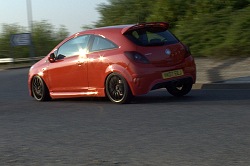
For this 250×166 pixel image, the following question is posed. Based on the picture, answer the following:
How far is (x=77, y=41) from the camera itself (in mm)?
11453

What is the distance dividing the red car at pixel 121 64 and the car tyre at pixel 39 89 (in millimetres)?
305

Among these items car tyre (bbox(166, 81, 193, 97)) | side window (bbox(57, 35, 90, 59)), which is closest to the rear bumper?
car tyre (bbox(166, 81, 193, 97))

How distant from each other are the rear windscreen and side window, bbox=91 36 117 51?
1.20 feet

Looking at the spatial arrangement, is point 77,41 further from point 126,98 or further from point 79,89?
point 126,98

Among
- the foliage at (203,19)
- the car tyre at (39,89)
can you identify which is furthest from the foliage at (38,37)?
the car tyre at (39,89)

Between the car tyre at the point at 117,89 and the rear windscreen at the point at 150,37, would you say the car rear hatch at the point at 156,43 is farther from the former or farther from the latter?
the car tyre at the point at 117,89

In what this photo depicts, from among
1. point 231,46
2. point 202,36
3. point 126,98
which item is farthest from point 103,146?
point 202,36

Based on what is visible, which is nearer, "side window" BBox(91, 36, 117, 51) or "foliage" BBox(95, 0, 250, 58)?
"side window" BBox(91, 36, 117, 51)

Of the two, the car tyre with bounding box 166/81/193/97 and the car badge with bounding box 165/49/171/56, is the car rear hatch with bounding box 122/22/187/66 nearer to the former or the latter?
the car badge with bounding box 165/49/171/56

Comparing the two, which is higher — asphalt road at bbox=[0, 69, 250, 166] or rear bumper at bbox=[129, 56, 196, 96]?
rear bumper at bbox=[129, 56, 196, 96]

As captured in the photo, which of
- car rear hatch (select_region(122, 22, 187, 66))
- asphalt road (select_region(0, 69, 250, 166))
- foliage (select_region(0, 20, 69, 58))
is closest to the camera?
asphalt road (select_region(0, 69, 250, 166))

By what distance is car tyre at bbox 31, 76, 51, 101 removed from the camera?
1215 centimetres

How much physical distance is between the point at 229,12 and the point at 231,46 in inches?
129

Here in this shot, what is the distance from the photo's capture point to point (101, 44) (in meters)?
10.9
